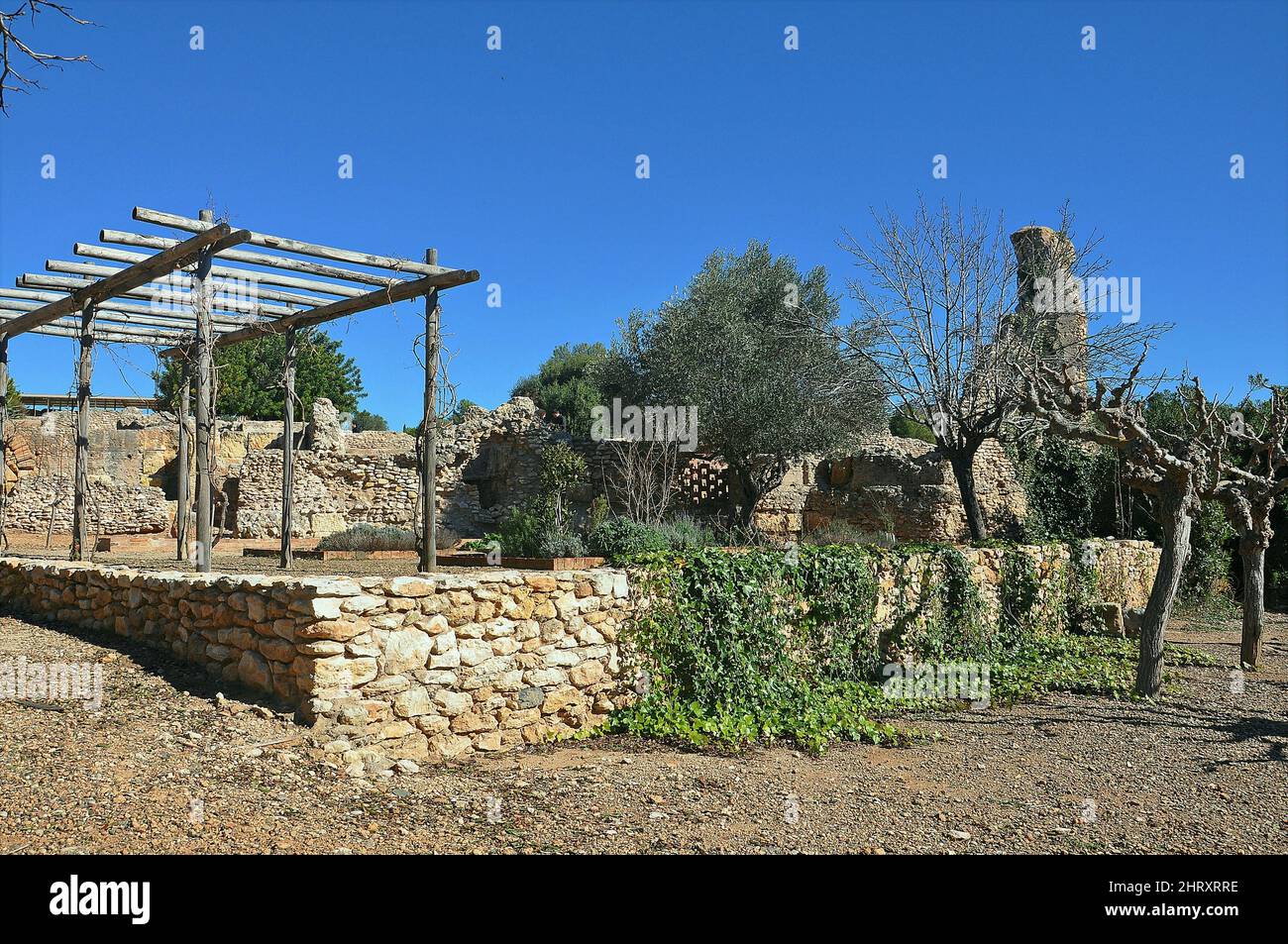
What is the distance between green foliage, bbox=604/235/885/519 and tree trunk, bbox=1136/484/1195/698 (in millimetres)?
9548

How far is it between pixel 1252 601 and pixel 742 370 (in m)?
11.0

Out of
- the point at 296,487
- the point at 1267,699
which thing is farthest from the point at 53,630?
Result: the point at 296,487

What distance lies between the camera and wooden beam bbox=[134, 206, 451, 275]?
7.61 metres

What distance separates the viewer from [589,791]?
5.27 metres

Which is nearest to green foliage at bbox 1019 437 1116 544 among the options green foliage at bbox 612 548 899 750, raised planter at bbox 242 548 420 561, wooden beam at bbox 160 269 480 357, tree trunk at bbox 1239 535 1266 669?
tree trunk at bbox 1239 535 1266 669

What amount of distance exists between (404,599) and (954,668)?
18.5 feet

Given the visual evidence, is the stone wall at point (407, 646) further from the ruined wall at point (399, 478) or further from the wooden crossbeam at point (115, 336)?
the ruined wall at point (399, 478)

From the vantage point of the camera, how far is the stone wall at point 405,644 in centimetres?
555

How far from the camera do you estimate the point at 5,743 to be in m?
4.91

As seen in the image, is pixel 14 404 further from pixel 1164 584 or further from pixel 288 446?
pixel 1164 584

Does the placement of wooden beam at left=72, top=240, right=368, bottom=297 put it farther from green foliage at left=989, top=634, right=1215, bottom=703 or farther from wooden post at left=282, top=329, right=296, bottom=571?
green foliage at left=989, top=634, right=1215, bottom=703

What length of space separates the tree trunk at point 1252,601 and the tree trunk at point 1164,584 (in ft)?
6.07

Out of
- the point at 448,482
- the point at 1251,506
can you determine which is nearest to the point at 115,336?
the point at 448,482
